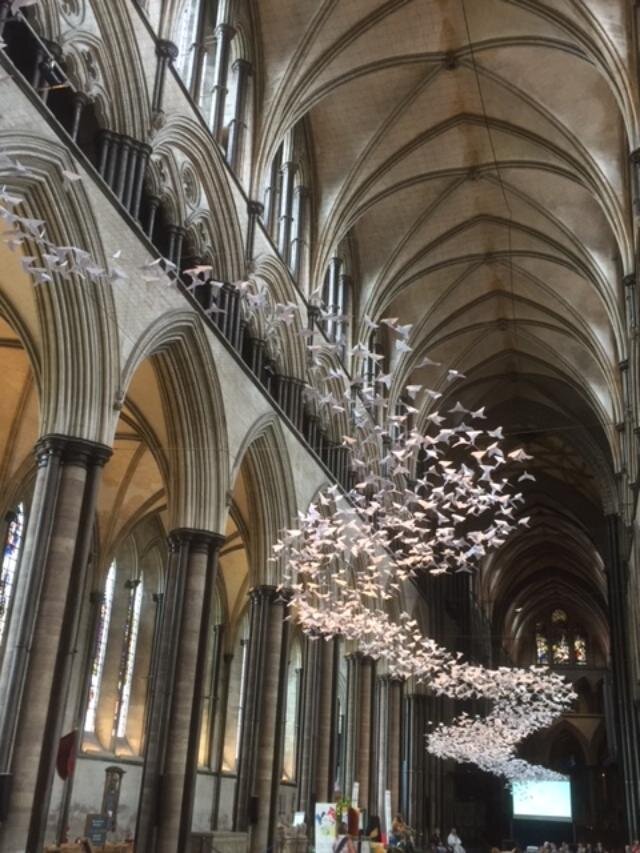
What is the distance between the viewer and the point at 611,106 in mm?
17672

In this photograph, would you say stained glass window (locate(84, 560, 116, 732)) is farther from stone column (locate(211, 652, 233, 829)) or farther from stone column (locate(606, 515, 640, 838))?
stone column (locate(606, 515, 640, 838))

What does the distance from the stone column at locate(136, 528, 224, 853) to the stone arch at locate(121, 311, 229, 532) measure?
374 mm

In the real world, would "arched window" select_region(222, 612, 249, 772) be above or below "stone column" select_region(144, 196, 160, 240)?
below

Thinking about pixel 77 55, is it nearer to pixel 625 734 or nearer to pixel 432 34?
pixel 432 34

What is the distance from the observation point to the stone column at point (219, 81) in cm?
1476

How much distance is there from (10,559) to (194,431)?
5203 millimetres

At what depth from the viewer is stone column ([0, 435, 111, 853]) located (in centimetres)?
883

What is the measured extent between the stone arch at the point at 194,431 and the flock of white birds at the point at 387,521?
1.11 metres

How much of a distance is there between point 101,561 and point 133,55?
33.2 ft

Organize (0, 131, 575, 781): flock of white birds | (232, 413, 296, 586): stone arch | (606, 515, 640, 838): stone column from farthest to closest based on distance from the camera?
1. (606, 515, 640, 838): stone column
2. (232, 413, 296, 586): stone arch
3. (0, 131, 575, 781): flock of white birds

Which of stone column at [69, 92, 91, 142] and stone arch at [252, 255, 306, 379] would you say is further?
stone arch at [252, 255, 306, 379]

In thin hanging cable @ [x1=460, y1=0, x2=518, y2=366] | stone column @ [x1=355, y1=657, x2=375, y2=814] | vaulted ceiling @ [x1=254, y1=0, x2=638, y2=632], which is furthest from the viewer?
stone column @ [x1=355, y1=657, x2=375, y2=814]

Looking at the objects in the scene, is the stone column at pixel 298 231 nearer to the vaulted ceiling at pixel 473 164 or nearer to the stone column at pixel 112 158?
the vaulted ceiling at pixel 473 164

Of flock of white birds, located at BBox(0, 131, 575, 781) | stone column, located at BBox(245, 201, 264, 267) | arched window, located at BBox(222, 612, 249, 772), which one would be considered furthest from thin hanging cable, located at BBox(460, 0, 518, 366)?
arched window, located at BBox(222, 612, 249, 772)
